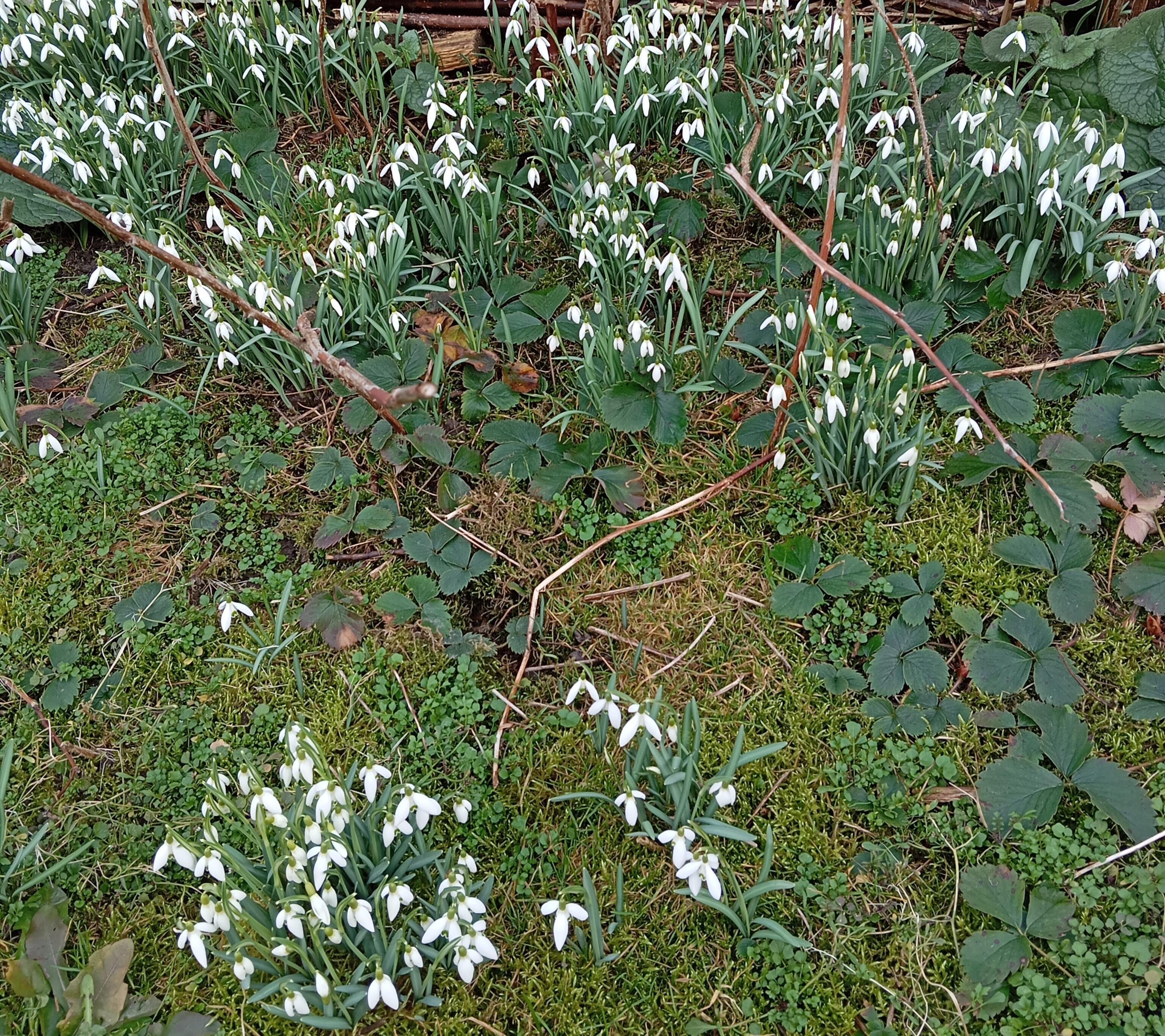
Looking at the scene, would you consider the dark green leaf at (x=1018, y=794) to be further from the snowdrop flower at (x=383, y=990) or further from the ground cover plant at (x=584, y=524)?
the snowdrop flower at (x=383, y=990)

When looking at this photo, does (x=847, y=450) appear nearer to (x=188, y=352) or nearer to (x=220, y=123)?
(x=188, y=352)

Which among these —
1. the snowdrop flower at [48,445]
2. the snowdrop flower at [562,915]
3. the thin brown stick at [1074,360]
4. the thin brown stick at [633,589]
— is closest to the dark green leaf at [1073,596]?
the thin brown stick at [1074,360]

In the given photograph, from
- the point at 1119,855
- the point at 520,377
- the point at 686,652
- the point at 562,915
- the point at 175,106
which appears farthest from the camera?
the point at 175,106

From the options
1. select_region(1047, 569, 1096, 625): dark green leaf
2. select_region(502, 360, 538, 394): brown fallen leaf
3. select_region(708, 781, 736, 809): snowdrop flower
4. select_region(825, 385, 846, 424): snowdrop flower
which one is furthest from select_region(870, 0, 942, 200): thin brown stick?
select_region(708, 781, 736, 809): snowdrop flower

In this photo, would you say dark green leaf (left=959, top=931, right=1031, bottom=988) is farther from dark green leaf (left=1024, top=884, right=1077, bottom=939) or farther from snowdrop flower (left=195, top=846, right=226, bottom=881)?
snowdrop flower (left=195, top=846, right=226, bottom=881)

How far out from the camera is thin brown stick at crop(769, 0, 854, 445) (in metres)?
2.02

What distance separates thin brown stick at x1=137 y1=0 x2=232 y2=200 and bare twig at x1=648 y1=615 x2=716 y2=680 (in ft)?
6.83

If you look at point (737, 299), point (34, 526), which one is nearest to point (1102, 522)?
point (737, 299)

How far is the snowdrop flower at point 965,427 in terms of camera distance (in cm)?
235

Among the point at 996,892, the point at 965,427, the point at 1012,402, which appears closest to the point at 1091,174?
the point at 1012,402

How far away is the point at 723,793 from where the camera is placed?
1915 millimetres

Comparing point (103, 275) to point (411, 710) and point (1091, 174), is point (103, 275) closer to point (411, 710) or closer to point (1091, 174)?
point (411, 710)

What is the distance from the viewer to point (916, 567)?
240 centimetres

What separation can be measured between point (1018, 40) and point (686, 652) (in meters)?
2.22
